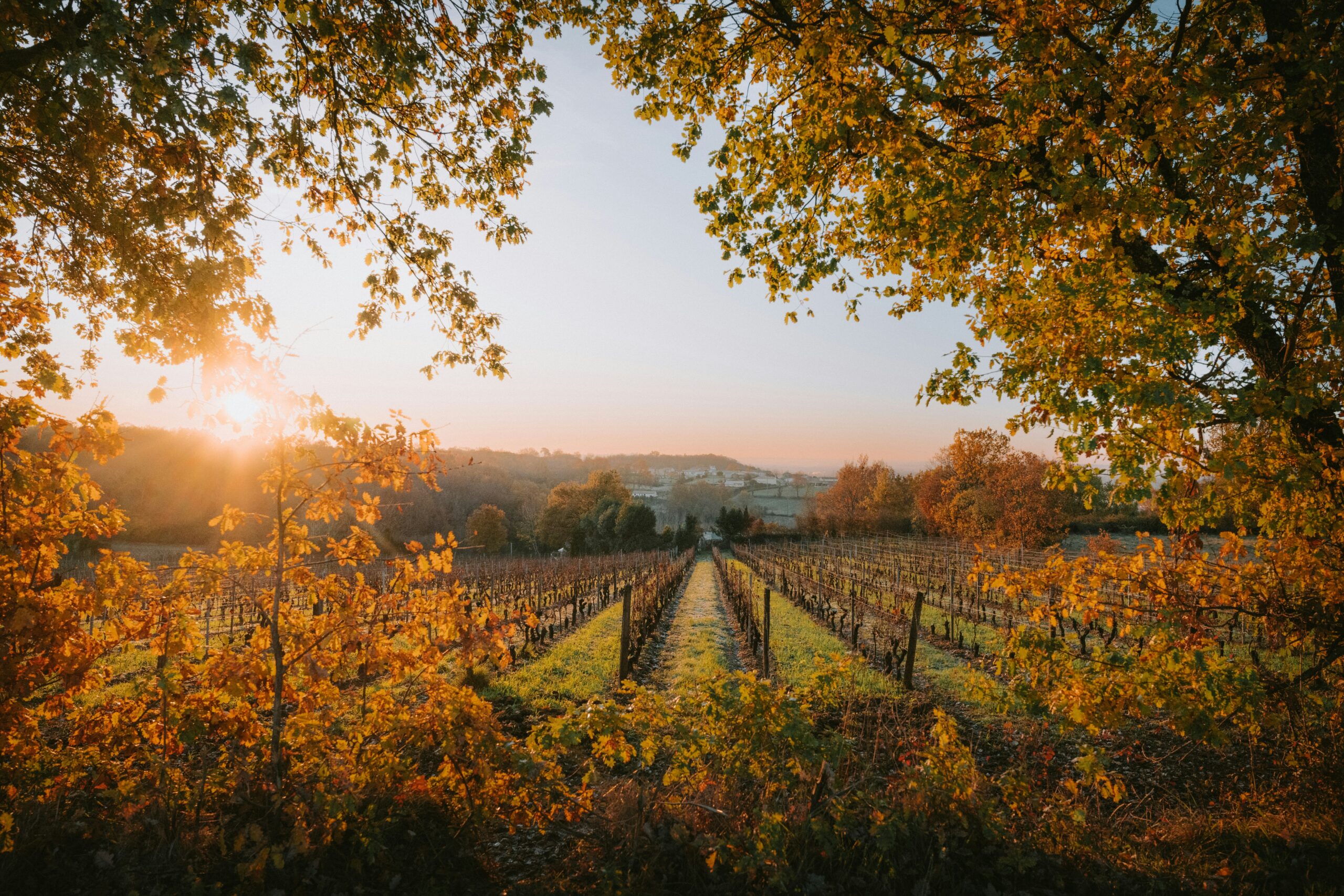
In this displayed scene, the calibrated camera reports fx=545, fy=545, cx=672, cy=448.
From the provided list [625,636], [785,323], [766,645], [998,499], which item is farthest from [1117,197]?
[998,499]

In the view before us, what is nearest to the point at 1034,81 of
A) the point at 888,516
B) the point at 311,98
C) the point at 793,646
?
the point at 311,98

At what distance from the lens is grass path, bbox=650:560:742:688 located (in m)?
10.5

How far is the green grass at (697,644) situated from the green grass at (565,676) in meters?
1.17

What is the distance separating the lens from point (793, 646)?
1280 cm

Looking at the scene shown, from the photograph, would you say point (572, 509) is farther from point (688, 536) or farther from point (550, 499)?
point (688, 536)

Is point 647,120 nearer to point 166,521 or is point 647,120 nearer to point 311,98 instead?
point 311,98

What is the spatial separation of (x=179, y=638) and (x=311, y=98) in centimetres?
452

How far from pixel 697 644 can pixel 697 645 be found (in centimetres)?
14

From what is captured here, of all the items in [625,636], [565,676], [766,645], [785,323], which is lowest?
[565,676]

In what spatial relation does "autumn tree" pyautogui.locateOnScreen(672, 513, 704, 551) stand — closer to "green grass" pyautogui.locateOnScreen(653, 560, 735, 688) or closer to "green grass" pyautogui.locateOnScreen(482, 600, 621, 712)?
"green grass" pyautogui.locateOnScreen(653, 560, 735, 688)

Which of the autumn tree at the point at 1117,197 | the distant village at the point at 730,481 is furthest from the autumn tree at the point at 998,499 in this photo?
the distant village at the point at 730,481

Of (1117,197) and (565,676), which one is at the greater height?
(1117,197)

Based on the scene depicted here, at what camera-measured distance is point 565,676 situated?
33.2ft

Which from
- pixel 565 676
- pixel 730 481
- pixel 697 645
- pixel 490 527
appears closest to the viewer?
pixel 565 676
